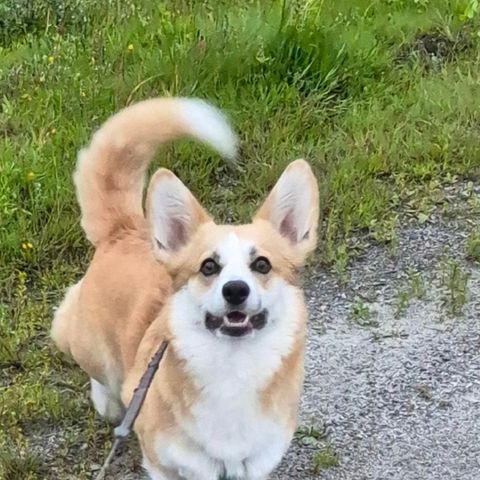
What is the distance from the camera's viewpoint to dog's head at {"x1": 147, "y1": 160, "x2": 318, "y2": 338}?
8.63 feet

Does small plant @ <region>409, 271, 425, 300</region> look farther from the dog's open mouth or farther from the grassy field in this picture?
the dog's open mouth

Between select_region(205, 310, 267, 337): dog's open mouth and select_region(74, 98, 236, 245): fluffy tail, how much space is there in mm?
626

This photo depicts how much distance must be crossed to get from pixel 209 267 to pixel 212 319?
0.42 feet

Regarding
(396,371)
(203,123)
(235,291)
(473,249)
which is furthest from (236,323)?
(473,249)

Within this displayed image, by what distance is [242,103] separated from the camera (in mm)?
4832

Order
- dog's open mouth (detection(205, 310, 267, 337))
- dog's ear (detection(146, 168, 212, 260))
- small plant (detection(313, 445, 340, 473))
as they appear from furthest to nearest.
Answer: small plant (detection(313, 445, 340, 473)) → dog's ear (detection(146, 168, 212, 260)) → dog's open mouth (detection(205, 310, 267, 337))

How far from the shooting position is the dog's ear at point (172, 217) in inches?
111

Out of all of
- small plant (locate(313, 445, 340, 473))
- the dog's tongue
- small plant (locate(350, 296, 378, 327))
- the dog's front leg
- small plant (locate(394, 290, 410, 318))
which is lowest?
small plant (locate(313, 445, 340, 473))

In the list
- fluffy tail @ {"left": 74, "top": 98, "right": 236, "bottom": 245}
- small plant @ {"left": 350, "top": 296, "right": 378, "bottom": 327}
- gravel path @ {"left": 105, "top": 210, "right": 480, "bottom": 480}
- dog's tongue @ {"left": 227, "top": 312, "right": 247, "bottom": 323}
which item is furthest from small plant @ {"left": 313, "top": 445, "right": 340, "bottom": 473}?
fluffy tail @ {"left": 74, "top": 98, "right": 236, "bottom": 245}

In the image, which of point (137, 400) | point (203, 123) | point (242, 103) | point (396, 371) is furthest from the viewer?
point (242, 103)

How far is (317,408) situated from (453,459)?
1.54ft

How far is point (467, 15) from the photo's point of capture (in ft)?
18.0

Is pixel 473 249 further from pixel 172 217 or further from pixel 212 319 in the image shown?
pixel 212 319

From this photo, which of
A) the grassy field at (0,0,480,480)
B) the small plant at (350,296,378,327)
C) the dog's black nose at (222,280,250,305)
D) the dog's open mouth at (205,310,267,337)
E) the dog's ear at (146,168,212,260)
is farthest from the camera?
A: the grassy field at (0,0,480,480)
